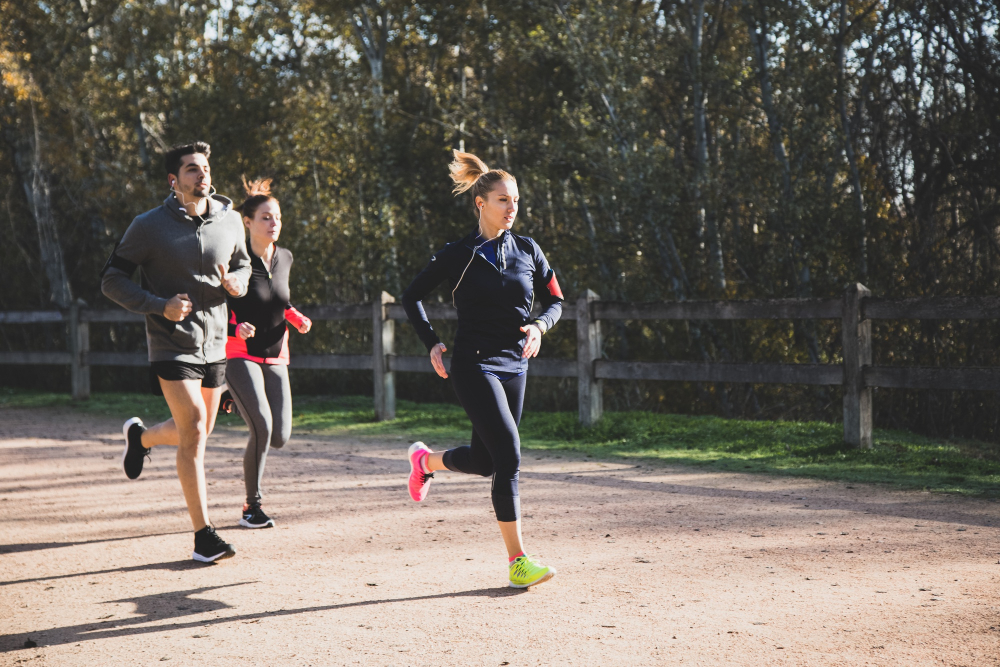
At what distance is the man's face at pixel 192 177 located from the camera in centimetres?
550

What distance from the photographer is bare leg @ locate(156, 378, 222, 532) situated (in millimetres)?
5457

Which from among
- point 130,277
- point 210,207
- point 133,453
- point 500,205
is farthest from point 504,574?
point 133,453

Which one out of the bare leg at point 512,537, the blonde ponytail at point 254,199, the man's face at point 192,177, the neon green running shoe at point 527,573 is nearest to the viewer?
the neon green running shoe at point 527,573

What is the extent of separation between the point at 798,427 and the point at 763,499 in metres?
2.97

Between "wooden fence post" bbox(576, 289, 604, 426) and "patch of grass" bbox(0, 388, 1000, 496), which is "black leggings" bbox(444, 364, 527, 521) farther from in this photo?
"wooden fence post" bbox(576, 289, 604, 426)

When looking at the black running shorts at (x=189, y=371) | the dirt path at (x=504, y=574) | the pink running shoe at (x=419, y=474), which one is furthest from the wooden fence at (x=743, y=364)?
the black running shorts at (x=189, y=371)

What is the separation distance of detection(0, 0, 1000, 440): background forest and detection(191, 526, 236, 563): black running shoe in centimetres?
765

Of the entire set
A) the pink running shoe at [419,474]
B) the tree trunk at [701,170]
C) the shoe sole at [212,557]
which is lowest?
the shoe sole at [212,557]

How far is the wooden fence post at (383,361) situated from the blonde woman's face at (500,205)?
7333 millimetres

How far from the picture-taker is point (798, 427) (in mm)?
9703

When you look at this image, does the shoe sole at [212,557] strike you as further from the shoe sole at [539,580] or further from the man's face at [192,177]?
the man's face at [192,177]

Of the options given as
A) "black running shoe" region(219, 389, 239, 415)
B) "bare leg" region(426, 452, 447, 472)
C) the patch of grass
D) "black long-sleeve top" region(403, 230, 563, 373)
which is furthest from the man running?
the patch of grass

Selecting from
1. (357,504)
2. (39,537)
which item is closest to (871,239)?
(357,504)

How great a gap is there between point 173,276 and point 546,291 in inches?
80.4
